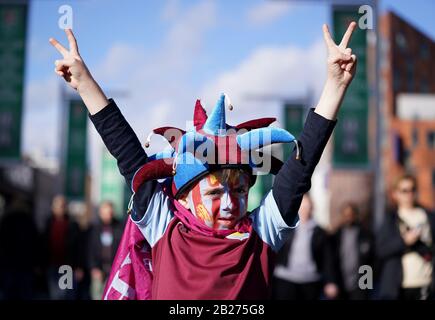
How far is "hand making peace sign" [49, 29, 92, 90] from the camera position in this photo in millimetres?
2631

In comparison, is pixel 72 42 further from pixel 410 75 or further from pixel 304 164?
pixel 410 75

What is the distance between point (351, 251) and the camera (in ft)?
26.0

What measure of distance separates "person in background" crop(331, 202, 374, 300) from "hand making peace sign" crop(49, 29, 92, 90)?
535 cm

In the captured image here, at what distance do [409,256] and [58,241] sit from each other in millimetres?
4554

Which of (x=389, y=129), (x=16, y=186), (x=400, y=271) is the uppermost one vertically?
(x=389, y=129)

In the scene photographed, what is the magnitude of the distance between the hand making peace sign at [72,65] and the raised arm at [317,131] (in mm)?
762

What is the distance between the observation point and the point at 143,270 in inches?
116

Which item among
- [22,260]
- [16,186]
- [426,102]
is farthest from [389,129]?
[22,260]

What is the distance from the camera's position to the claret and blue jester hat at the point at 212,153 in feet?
8.79

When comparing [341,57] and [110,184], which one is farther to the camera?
[110,184]
